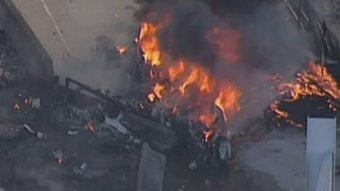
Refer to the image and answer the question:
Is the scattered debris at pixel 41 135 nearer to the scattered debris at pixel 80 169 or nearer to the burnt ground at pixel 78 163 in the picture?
the burnt ground at pixel 78 163

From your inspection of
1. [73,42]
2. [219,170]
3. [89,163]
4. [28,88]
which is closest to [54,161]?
[89,163]

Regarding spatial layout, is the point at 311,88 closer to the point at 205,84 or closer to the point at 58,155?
the point at 205,84

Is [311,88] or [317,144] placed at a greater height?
[311,88]

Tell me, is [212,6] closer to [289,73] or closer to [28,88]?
[289,73]

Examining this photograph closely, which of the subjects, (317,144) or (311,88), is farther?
(311,88)

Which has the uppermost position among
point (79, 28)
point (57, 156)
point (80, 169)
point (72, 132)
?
point (79, 28)

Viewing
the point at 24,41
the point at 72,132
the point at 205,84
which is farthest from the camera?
the point at 24,41

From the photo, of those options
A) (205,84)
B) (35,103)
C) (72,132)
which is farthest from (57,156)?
(205,84)
